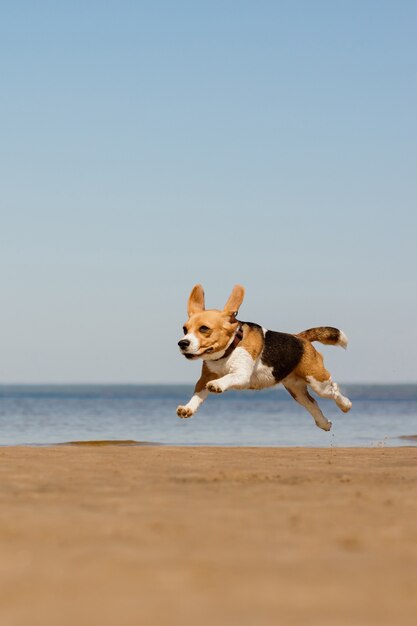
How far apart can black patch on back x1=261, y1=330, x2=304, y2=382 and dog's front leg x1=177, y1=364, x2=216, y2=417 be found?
590 mm

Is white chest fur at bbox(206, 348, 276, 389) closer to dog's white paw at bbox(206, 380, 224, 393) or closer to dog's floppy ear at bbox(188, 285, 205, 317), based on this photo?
dog's white paw at bbox(206, 380, 224, 393)

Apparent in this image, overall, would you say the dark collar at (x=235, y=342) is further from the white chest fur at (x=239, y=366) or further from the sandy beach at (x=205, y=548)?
the sandy beach at (x=205, y=548)

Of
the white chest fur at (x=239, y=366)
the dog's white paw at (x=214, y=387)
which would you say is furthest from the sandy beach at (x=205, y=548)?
the white chest fur at (x=239, y=366)

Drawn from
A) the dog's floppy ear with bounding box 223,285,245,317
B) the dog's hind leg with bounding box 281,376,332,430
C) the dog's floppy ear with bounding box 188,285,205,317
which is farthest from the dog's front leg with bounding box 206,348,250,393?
the dog's hind leg with bounding box 281,376,332,430

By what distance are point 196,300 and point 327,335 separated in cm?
192

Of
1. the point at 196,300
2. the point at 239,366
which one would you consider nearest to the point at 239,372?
the point at 239,366

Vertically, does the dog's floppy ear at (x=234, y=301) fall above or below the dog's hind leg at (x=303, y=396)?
above

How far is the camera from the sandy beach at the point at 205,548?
119 inches

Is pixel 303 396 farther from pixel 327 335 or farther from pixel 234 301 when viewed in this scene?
pixel 234 301

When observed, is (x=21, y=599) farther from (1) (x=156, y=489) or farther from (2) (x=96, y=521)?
(1) (x=156, y=489)

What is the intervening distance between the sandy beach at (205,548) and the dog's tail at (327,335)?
411cm

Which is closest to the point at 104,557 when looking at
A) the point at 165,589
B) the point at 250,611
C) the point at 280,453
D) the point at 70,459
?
the point at 165,589

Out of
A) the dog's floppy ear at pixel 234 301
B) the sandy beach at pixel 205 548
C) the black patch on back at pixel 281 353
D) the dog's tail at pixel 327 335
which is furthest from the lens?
the dog's tail at pixel 327 335

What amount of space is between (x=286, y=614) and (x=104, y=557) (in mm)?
969
